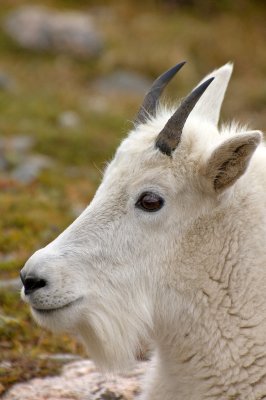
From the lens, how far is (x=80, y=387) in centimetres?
612

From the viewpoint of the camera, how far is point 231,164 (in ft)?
16.6

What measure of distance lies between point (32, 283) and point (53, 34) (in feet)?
66.5

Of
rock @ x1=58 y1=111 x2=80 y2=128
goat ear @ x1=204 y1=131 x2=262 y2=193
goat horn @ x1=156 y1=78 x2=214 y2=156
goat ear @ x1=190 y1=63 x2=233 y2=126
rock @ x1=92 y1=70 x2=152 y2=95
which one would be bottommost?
goat ear @ x1=204 y1=131 x2=262 y2=193

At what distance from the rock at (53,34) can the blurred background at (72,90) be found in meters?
0.03

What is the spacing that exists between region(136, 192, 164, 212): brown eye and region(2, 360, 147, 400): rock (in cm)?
147

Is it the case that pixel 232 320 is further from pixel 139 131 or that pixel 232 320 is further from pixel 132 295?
pixel 139 131

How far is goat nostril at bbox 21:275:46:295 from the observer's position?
197 inches

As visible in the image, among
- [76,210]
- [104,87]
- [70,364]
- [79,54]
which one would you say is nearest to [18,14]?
[79,54]

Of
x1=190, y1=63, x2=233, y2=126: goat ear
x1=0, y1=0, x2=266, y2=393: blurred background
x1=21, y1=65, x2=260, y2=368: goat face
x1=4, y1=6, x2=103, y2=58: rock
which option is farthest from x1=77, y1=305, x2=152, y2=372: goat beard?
x1=4, y1=6, x2=103, y2=58: rock

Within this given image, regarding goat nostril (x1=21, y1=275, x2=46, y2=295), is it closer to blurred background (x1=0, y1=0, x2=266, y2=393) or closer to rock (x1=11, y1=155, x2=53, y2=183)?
blurred background (x1=0, y1=0, x2=266, y2=393)

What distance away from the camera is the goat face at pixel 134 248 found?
521 centimetres

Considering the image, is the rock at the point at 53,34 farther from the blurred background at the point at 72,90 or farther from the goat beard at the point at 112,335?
the goat beard at the point at 112,335

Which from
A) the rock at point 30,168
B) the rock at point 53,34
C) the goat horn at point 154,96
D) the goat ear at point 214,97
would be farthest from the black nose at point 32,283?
the rock at point 53,34

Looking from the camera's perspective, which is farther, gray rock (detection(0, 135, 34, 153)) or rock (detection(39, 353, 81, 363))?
gray rock (detection(0, 135, 34, 153))
